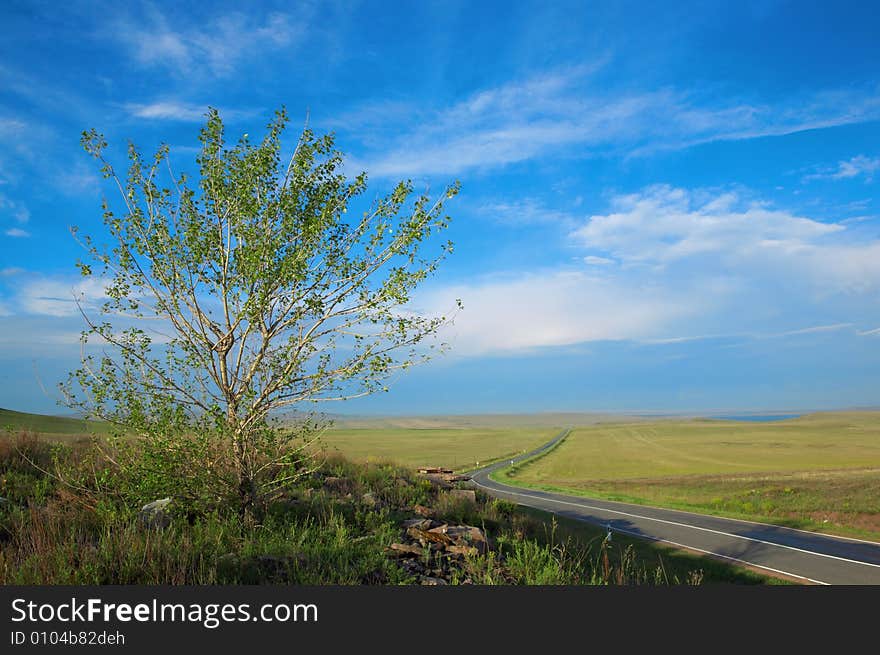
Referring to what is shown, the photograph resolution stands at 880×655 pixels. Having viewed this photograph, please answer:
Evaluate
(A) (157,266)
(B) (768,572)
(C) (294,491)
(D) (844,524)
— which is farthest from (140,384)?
(D) (844,524)

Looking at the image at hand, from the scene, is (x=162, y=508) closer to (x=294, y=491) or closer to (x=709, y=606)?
(x=294, y=491)

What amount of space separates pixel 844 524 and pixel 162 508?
38.4 meters

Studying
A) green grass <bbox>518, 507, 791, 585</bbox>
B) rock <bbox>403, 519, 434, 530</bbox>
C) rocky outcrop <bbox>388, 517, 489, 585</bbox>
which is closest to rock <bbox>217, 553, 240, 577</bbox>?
rocky outcrop <bbox>388, 517, 489, 585</bbox>

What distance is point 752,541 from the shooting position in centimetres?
2722

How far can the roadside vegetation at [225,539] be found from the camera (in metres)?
7.36

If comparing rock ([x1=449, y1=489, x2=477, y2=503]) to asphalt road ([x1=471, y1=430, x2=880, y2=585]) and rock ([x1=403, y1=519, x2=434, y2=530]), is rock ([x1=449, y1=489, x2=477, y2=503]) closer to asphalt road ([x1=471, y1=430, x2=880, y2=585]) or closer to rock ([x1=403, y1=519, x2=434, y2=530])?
rock ([x1=403, y1=519, x2=434, y2=530])

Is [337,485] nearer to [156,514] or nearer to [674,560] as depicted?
[156,514]

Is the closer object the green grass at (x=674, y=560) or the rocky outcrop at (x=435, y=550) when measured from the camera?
the rocky outcrop at (x=435, y=550)

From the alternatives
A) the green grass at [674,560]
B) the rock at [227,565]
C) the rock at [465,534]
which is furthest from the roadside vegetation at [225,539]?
the green grass at [674,560]

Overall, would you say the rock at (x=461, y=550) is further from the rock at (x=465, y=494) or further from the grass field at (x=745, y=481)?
the grass field at (x=745, y=481)

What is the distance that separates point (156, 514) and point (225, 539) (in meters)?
1.79

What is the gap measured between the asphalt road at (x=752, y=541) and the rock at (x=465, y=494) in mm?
9417

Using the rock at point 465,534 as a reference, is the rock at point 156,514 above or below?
above

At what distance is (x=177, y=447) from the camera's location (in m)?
10.4
